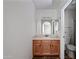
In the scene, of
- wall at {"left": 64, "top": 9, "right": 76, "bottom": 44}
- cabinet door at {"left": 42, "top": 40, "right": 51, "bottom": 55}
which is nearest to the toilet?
wall at {"left": 64, "top": 9, "right": 76, "bottom": 44}

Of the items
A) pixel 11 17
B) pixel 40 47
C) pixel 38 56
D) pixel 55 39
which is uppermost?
pixel 11 17

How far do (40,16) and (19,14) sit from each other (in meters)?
2.30

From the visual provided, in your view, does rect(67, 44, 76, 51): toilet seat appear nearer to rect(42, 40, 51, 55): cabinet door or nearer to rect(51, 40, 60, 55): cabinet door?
rect(51, 40, 60, 55): cabinet door

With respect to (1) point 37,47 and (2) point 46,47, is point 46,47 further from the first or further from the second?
(1) point 37,47

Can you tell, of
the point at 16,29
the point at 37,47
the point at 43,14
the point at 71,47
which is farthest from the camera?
the point at 43,14

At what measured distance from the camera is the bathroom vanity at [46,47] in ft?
13.6

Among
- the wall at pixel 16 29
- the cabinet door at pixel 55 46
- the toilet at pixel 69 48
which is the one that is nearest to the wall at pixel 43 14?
the cabinet door at pixel 55 46

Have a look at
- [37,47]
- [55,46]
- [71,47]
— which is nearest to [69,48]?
[71,47]

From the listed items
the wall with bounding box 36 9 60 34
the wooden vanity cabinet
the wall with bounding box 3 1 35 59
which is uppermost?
the wall with bounding box 36 9 60 34

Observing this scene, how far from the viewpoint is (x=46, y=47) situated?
13.8 ft

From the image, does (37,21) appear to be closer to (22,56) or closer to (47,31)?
(47,31)

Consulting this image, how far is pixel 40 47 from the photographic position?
13.7 ft

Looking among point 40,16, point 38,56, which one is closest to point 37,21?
point 40,16

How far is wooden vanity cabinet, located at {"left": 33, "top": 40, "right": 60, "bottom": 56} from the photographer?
415 cm
